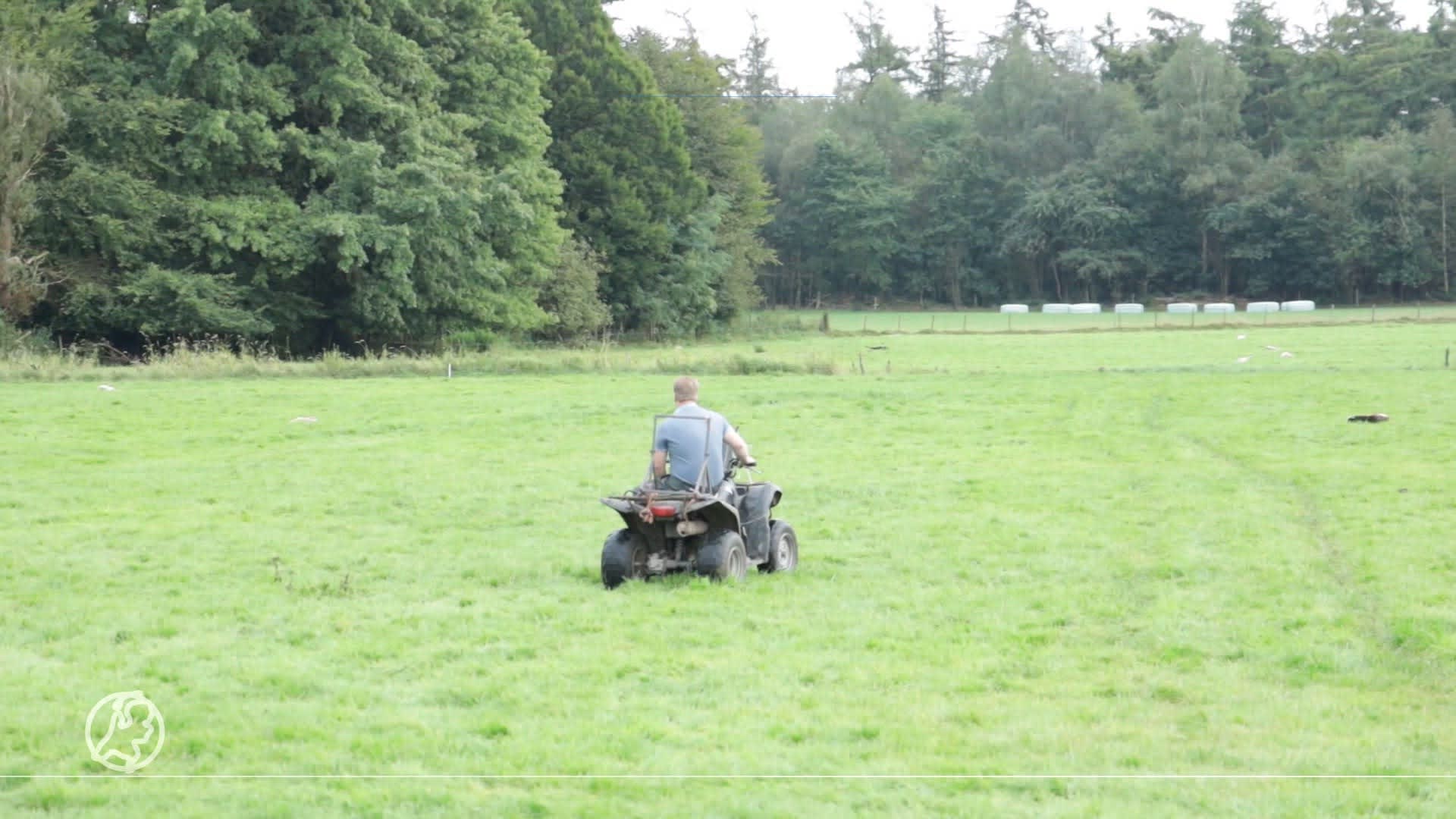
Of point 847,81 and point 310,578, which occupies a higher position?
point 847,81

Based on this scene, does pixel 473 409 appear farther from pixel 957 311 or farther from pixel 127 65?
pixel 957 311

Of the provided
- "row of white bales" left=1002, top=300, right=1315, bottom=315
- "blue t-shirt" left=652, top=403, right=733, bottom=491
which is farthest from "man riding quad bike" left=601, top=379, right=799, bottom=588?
"row of white bales" left=1002, top=300, right=1315, bottom=315

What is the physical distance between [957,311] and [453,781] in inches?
4052

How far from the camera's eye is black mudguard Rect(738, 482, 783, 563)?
521 inches

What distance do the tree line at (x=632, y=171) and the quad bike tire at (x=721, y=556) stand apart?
1347 inches

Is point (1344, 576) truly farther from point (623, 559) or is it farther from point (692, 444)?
point (623, 559)

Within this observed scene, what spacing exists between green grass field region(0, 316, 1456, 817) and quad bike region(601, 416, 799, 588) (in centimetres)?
26

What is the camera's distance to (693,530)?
12602mm

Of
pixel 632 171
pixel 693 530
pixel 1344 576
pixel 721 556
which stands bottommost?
pixel 1344 576

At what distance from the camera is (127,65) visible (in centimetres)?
4512

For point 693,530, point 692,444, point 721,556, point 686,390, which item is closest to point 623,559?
point 693,530

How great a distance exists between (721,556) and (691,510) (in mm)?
701

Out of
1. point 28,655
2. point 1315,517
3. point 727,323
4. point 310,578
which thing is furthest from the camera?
point 727,323

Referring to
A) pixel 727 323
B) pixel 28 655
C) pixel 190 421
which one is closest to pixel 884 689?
pixel 28 655
